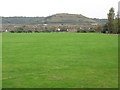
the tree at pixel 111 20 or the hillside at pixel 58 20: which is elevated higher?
the hillside at pixel 58 20

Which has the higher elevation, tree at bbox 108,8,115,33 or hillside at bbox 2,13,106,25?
hillside at bbox 2,13,106,25

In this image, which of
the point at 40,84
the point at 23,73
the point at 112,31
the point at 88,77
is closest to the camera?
the point at 40,84

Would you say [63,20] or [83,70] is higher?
[63,20]

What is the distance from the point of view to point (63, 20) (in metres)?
142

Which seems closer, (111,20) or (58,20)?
(111,20)

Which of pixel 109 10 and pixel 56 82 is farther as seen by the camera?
pixel 109 10

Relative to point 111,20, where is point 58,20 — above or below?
above

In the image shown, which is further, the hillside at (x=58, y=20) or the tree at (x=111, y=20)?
the hillside at (x=58, y=20)

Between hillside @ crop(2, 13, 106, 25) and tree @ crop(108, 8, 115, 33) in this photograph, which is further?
hillside @ crop(2, 13, 106, 25)

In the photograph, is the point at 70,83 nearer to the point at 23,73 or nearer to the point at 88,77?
the point at 88,77

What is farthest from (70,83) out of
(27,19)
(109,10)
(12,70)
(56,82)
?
(27,19)

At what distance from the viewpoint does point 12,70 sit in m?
10.3

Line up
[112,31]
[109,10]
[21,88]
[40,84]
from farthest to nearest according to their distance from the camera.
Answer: [109,10], [112,31], [40,84], [21,88]

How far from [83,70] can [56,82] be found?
7.71 feet
